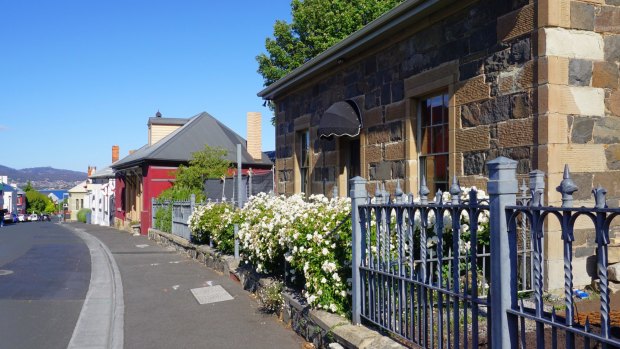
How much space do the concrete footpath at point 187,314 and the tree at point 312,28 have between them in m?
14.0

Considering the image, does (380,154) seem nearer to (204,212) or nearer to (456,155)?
(456,155)

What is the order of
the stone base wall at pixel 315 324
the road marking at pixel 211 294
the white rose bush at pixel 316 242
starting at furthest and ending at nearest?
the road marking at pixel 211 294
the white rose bush at pixel 316 242
the stone base wall at pixel 315 324

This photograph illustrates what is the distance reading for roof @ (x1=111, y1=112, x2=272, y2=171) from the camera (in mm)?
26562

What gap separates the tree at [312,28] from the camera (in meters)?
22.8

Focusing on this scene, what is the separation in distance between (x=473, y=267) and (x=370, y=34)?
6248 millimetres

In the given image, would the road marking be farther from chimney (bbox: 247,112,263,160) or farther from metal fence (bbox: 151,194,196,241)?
chimney (bbox: 247,112,263,160)

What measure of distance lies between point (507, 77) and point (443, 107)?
152 centimetres

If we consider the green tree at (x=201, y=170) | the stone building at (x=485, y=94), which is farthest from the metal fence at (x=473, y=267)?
the green tree at (x=201, y=170)

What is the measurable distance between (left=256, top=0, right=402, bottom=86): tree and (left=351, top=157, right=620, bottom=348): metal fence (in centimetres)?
1809

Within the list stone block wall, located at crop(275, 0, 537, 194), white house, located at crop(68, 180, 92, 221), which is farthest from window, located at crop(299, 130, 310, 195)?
white house, located at crop(68, 180, 92, 221)

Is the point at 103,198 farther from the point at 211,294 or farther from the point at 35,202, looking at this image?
the point at 35,202

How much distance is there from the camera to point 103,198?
142 feet

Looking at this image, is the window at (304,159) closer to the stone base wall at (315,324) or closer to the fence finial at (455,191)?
the stone base wall at (315,324)

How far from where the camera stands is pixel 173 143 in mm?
27516
